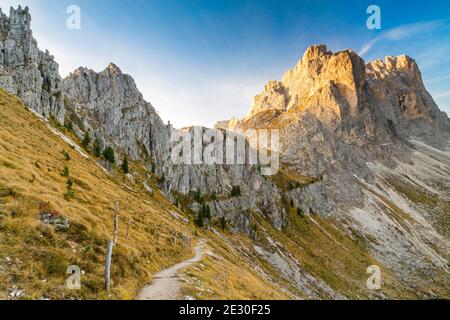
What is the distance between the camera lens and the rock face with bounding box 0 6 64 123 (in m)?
78.6

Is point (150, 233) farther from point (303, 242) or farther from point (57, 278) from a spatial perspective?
point (303, 242)

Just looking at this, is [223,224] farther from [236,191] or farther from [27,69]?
[27,69]

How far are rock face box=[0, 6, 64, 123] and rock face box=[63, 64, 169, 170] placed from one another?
15.3 m

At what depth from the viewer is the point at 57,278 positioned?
16.1 metres

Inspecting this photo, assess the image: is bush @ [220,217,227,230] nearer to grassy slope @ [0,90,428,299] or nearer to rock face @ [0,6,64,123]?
rock face @ [0,6,64,123]

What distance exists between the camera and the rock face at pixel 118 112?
121m

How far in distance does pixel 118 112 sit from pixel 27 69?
48333 mm
